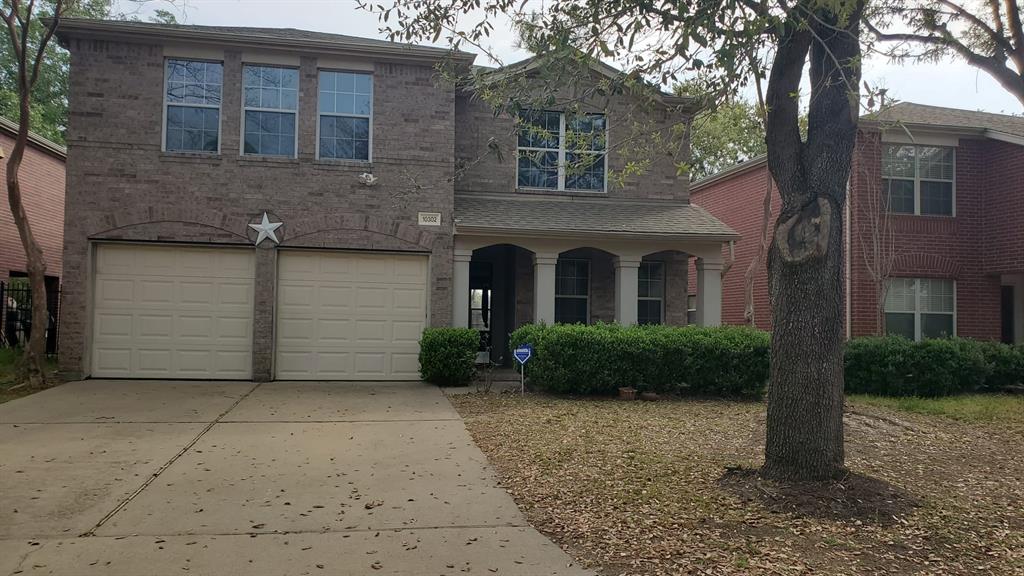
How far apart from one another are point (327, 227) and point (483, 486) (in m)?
7.45

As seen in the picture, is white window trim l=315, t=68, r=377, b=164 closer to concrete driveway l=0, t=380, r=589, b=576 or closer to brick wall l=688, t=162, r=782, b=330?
concrete driveway l=0, t=380, r=589, b=576

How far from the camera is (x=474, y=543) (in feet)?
14.5

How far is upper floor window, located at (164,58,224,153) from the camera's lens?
38.6 feet

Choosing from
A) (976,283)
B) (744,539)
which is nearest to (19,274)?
(744,539)

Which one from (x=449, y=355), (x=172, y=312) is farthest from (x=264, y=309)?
(x=449, y=355)

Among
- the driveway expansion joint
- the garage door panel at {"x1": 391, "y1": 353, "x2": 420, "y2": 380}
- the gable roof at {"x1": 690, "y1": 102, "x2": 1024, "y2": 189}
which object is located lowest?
the driveway expansion joint

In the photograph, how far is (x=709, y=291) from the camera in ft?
43.7

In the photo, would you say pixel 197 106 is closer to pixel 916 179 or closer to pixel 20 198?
pixel 20 198

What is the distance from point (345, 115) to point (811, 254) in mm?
9120

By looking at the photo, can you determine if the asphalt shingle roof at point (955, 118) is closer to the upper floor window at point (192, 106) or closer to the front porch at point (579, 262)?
the front porch at point (579, 262)

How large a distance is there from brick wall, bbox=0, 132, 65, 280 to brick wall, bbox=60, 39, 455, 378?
563 centimetres

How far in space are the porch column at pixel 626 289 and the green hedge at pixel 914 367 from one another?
3827 mm

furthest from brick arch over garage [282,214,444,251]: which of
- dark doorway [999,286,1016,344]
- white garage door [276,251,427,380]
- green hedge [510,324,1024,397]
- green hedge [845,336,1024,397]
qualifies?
dark doorway [999,286,1016,344]

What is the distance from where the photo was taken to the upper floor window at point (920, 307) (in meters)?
14.6
